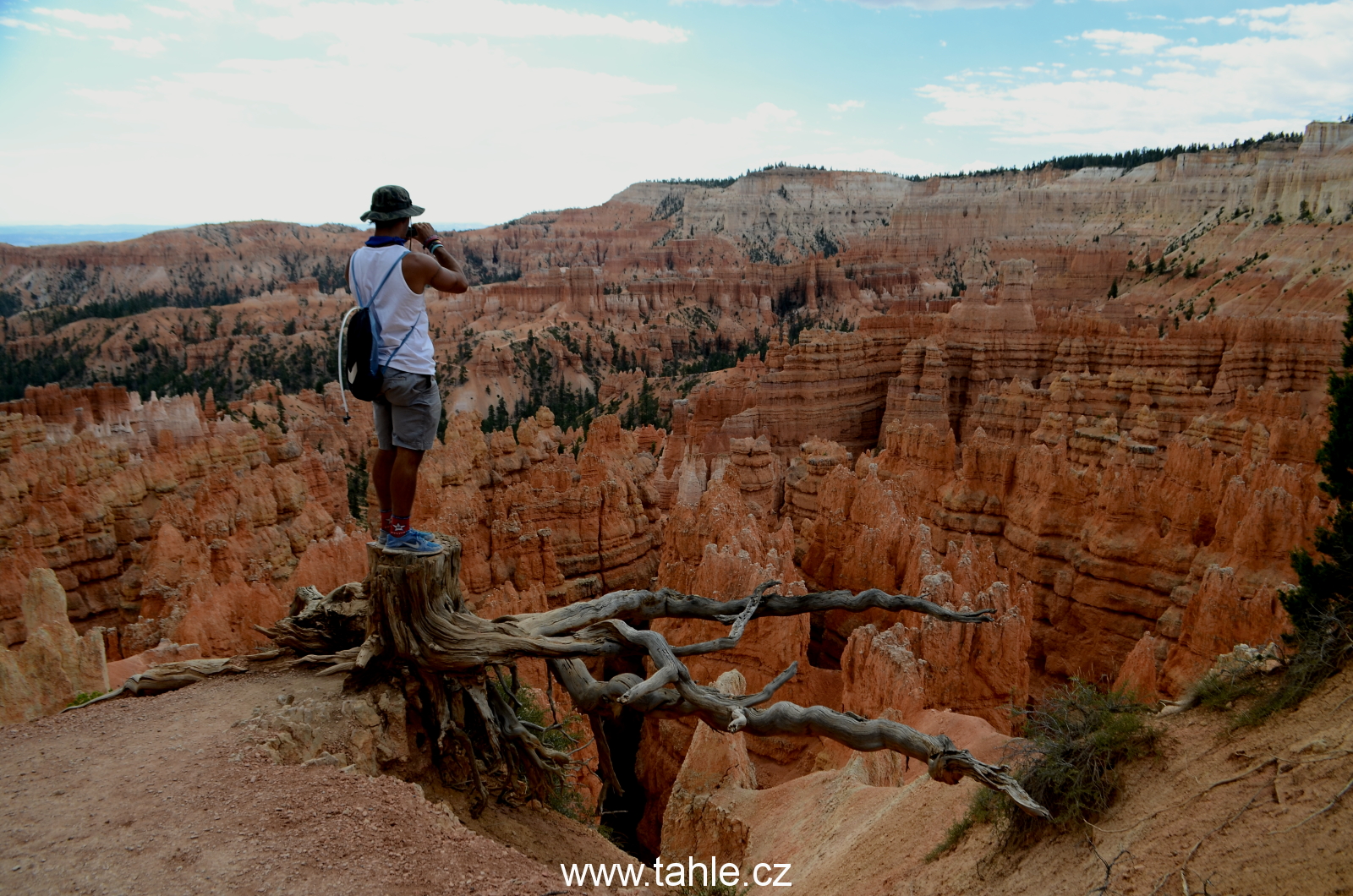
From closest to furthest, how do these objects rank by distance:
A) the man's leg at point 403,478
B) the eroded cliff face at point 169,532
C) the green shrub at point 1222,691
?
the man's leg at point 403,478 → the green shrub at point 1222,691 → the eroded cliff face at point 169,532

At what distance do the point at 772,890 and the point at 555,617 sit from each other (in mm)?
3101

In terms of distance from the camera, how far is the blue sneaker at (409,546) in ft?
15.8

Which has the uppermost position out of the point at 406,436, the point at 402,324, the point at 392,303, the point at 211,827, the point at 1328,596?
the point at 392,303

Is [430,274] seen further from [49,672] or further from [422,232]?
[49,672]

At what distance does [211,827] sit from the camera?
363cm

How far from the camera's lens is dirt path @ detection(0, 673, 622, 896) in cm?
333

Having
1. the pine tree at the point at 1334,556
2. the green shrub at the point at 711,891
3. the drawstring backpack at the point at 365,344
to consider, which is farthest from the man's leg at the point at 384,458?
the pine tree at the point at 1334,556

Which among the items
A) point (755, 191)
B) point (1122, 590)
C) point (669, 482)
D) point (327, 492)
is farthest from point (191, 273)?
point (1122, 590)

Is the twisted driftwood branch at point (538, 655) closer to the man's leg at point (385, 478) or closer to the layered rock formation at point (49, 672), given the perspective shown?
the man's leg at point (385, 478)

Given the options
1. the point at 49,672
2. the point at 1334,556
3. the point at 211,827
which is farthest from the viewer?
the point at 49,672

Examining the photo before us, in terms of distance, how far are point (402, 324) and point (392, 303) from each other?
0.13 metres

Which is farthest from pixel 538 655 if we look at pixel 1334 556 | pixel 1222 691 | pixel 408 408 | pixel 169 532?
pixel 169 532

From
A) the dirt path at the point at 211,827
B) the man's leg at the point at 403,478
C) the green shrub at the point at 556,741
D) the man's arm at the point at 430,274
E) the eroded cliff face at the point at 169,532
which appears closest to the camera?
the dirt path at the point at 211,827

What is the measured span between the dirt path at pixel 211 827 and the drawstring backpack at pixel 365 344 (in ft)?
6.88
